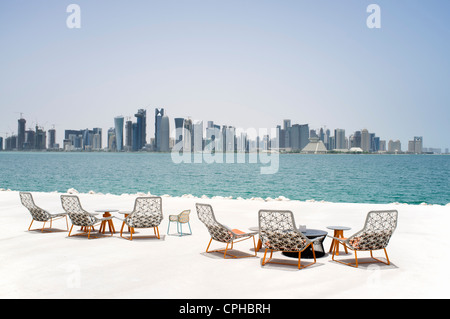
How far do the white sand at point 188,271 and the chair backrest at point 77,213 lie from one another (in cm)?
44

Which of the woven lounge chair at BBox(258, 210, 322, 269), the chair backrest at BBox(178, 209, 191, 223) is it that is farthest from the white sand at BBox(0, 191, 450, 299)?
the chair backrest at BBox(178, 209, 191, 223)

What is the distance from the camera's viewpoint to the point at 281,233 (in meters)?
7.23

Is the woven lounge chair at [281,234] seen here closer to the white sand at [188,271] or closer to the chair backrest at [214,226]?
the white sand at [188,271]

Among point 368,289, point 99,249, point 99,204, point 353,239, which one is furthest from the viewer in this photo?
point 99,204

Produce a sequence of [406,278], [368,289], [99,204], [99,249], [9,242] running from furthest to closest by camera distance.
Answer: [99,204] → [9,242] → [99,249] → [406,278] → [368,289]

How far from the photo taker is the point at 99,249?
8797mm

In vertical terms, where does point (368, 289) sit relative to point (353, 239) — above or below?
below

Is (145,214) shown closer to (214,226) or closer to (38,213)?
(214,226)

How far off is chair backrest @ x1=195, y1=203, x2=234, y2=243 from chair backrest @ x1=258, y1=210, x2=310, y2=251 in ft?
3.02

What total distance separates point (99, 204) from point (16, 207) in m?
3.39

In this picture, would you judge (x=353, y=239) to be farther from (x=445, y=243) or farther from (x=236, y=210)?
(x=236, y=210)

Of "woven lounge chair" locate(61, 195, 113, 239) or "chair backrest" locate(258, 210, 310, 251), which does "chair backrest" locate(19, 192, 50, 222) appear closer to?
"woven lounge chair" locate(61, 195, 113, 239)

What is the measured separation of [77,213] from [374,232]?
6929 mm
